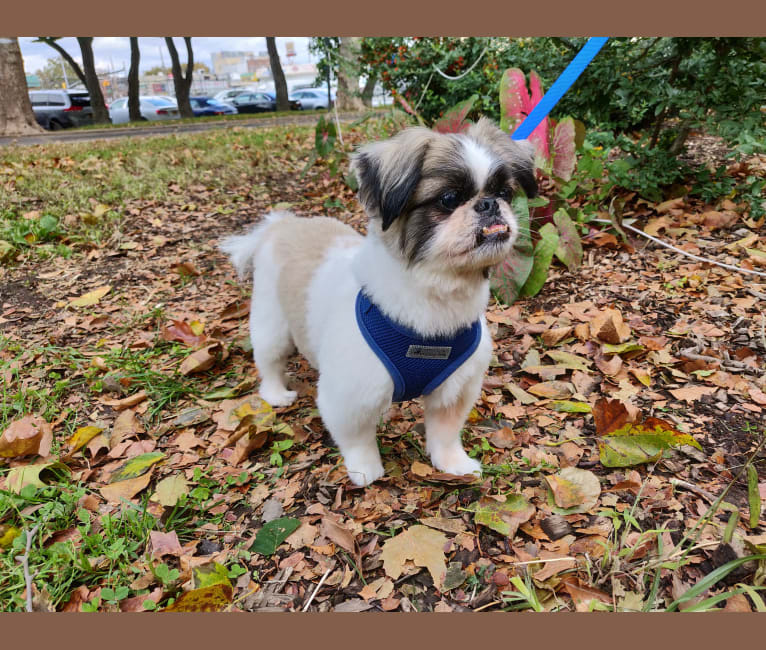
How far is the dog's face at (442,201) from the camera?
207 centimetres

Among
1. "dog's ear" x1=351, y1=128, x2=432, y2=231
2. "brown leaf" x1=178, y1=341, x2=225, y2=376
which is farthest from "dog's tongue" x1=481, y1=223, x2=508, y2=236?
"brown leaf" x1=178, y1=341, x2=225, y2=376

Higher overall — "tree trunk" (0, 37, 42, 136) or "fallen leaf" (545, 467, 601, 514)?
"tree trunk" (0, 37, 42, 136)

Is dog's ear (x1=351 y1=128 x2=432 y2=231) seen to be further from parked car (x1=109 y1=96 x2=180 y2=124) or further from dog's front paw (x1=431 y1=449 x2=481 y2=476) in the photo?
parked car (x1=109 y1=96 x2=180 y2=124)

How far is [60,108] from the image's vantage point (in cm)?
2500

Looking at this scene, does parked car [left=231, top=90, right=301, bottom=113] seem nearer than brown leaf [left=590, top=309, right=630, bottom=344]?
No

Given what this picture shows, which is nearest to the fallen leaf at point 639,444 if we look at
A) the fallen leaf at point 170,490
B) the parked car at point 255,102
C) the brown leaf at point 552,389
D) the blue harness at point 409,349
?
the brown leaf at point 552,389

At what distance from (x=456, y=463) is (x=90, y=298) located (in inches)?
141

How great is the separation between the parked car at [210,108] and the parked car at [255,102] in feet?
2.92

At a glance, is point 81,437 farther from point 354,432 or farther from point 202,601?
point 354,432

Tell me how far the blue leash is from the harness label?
1646mm

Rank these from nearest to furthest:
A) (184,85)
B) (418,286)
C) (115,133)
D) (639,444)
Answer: (418,286) < (639,444) < (115,133) < (184,85)

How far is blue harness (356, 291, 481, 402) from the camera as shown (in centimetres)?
227

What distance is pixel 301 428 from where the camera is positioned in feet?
10.2

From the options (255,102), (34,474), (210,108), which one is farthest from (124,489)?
(255,102)
